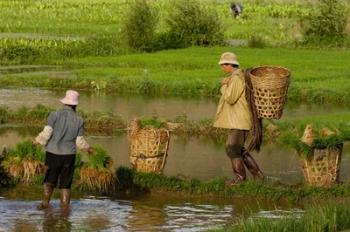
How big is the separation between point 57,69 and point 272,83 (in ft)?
53.1

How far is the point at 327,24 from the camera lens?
34188mm

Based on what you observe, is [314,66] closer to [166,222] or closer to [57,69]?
[57,69]

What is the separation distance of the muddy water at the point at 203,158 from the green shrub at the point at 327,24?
62.8 ft

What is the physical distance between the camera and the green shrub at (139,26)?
104 feet

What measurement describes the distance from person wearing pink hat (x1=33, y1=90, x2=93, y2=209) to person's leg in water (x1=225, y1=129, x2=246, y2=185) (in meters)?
1.79

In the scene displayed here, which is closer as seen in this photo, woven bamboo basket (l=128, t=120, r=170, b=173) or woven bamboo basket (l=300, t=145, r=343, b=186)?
woven bamboo basket (l=300, t=145, r=343, b=186)

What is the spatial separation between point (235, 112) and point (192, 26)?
22.2 metres

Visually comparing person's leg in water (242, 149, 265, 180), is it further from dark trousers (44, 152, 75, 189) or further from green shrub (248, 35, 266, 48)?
green shrub (248, 35, 266, 48)

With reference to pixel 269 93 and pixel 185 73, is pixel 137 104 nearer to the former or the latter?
pixel 185 73

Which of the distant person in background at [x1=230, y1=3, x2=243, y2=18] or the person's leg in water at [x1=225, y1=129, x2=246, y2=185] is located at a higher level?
the distant person in background at [x1=230, y1=3, x2=243, y2=18]

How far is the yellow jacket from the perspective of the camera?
37.6ft

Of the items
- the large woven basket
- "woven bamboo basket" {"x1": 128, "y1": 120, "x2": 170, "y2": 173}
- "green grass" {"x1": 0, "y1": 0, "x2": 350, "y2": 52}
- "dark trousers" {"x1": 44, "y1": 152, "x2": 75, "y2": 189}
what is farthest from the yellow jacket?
"green grass" {"x1": 0, "y1": 0, "x2": 350, "y2": 52}

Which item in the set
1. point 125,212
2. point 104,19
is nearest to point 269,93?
point 125,212

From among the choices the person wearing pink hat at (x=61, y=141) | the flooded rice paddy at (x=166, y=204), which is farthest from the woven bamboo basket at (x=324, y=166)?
the person wearing pink hat at (x=61, y=141)
